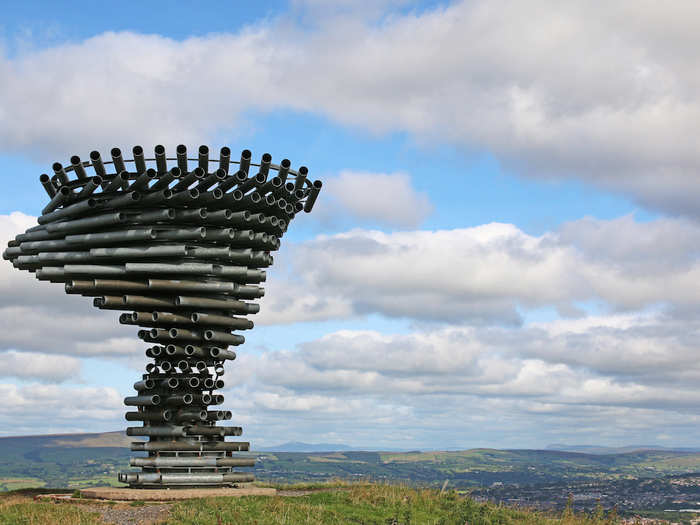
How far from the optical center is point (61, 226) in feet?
111

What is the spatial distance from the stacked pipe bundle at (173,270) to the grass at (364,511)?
14.8 ft

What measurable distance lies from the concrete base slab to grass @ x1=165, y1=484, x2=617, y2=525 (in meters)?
1.65

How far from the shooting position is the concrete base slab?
2969 cm

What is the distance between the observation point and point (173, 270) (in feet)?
106

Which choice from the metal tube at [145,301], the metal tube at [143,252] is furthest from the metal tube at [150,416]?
the metal tube at [143,252]

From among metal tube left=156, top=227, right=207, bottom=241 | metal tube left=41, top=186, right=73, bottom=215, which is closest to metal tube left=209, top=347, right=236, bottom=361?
metal tube left=156, top=227, right=207, bottom=241

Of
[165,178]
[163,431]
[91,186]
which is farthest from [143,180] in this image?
[163,431]

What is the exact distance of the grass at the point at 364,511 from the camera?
83.8ft

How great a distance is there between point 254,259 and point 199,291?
9.16ft

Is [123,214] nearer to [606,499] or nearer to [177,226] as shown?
[177,226]

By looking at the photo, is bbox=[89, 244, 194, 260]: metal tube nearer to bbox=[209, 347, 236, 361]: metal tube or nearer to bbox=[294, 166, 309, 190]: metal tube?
bbox=[209, 347, 236, 361]: metal tube

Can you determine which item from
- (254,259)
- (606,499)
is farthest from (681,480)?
(254,259)

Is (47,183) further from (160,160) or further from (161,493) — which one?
(161,493)

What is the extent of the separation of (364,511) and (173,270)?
12.0 m
